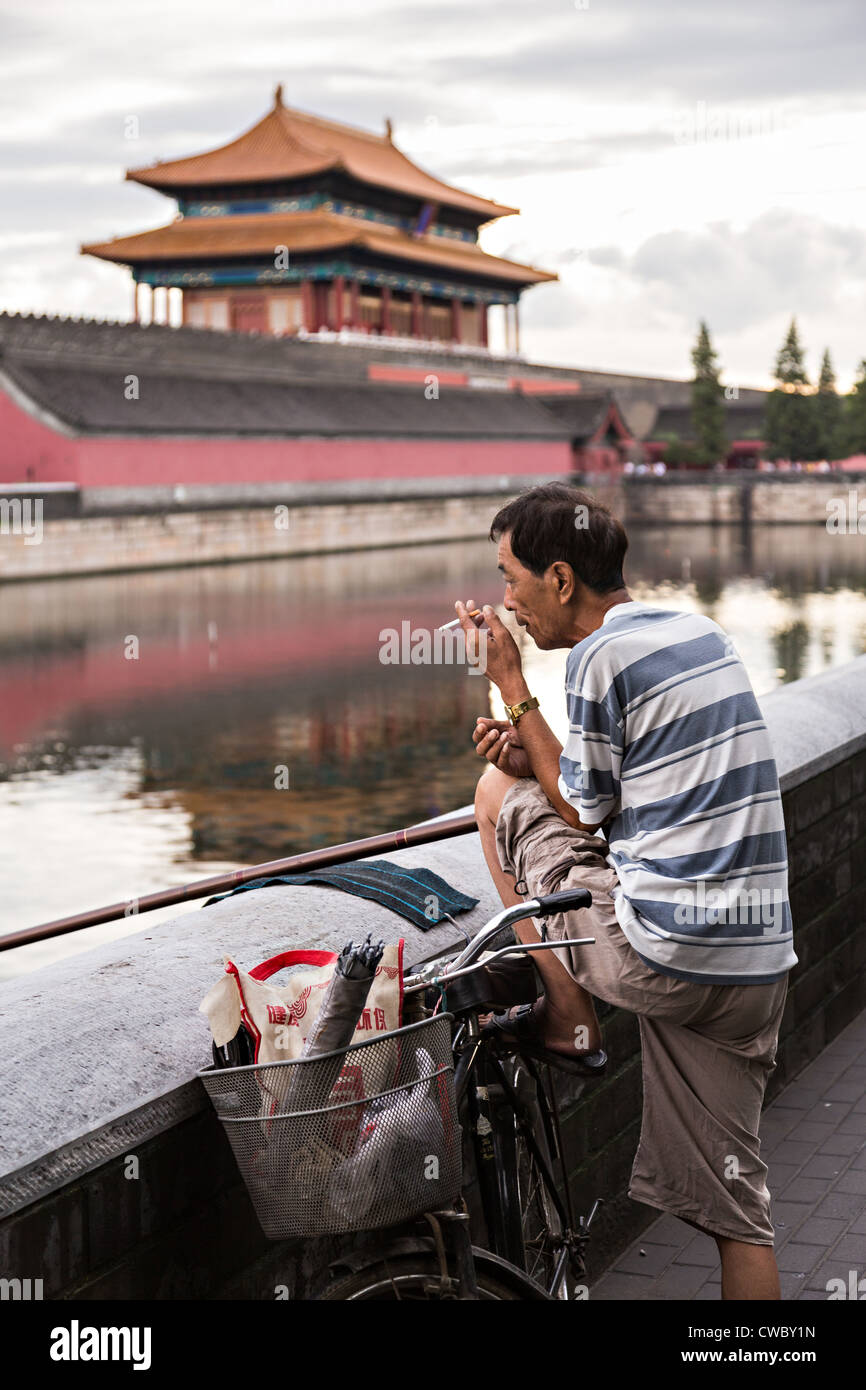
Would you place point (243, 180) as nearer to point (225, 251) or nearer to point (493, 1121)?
point (225, 251)

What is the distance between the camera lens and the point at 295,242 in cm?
3909

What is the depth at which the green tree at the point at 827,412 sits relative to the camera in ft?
160

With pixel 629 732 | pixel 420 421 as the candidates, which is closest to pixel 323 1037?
pixel 629 732

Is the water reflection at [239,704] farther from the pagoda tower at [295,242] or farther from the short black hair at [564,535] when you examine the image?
the pagoda tower at [295,242]

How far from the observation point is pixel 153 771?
39.8 feet

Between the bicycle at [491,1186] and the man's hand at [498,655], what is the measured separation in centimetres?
32

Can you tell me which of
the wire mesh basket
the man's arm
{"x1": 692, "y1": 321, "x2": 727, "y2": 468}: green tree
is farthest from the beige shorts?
{"x1": 692, "y1": 321, "x2": 727, "y2": 468}: green tree

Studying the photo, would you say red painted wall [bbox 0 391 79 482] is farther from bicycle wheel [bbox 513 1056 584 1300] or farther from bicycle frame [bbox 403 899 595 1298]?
bicycle frame [bbox 403 899 595 1298]

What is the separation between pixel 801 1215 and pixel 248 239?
39350 mm

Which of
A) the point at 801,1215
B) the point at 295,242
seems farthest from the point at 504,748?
the point at 295,242

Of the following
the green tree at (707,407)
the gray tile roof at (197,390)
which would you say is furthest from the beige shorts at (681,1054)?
the green tree at (707,407)

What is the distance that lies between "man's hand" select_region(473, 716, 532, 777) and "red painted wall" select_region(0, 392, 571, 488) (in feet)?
80.5

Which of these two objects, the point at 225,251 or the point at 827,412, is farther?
the point at 827,412

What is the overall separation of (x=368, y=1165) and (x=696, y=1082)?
25.2 inches
